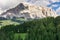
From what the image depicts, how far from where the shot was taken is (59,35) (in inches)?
3760

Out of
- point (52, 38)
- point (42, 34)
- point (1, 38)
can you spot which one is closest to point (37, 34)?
point (42, 34)

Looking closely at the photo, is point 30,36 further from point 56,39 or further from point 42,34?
point 56,39

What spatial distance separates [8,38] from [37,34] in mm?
14616

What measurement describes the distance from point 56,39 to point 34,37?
32.2 ft

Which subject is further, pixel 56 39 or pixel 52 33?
pixel 52 33

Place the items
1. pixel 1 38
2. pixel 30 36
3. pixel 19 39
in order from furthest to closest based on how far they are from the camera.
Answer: pixel 30 36 < pixel 19 39 < pixel 1 38

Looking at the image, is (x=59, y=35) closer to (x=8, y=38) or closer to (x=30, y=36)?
(x=30, y=36)

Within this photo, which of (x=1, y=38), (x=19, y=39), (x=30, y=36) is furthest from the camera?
(x=30, y=36)

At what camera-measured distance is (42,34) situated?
101875 mm

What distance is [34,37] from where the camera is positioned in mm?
99875

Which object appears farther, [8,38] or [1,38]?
[8,38]

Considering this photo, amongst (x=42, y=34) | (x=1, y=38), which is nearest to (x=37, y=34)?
(x=42, y=34)

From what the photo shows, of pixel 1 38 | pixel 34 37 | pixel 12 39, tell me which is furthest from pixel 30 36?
pixel 1 38

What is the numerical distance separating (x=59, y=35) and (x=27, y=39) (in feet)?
41.0
